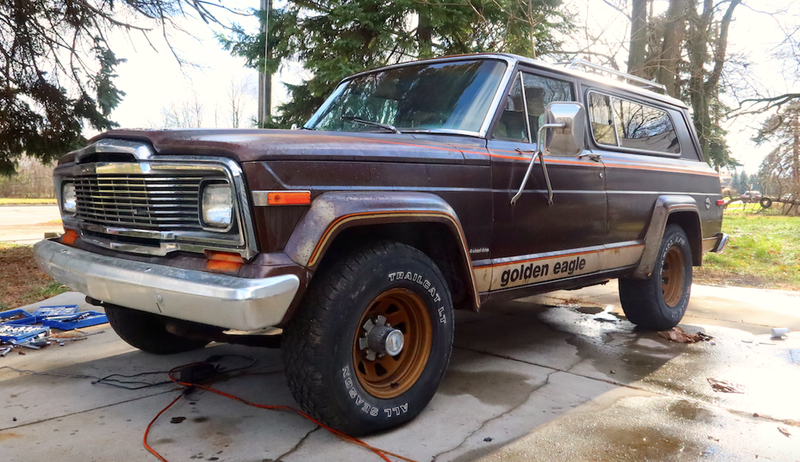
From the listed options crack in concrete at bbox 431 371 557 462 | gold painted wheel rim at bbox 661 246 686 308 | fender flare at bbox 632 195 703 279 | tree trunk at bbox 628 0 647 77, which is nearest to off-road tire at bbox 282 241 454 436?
crack in concrete at bbox 431 371 557 462

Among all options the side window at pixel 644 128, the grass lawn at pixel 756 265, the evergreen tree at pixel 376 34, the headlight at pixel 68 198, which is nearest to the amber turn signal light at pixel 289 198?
the headlight at pixel 68 198

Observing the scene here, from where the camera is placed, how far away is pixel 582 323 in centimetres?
548

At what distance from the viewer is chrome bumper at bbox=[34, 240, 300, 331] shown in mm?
2279

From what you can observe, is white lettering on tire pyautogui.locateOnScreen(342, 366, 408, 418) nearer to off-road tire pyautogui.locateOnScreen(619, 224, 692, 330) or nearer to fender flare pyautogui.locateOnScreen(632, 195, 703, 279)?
fender flare pyautogui.locateOnScreen(632, 195, 703, 279)

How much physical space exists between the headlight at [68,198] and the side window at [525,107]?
8.22 ft

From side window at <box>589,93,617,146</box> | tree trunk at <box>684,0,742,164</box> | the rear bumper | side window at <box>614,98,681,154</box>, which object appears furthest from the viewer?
tree trunk at <box>684,0,742,164</box>

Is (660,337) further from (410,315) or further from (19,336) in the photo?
(19,336)

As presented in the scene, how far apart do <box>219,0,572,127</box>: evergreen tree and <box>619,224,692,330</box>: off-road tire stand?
4026 millimetres

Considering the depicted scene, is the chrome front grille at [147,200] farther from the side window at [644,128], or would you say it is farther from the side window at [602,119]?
the side window at [644,128]

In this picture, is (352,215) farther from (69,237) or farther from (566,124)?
(69,237)

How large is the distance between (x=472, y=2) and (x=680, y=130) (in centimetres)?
426

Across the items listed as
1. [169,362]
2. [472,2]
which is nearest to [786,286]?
[472,2]

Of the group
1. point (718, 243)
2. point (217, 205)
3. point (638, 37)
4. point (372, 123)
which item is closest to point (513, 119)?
point (372, 123)

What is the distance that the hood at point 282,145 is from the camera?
242 centimetres
